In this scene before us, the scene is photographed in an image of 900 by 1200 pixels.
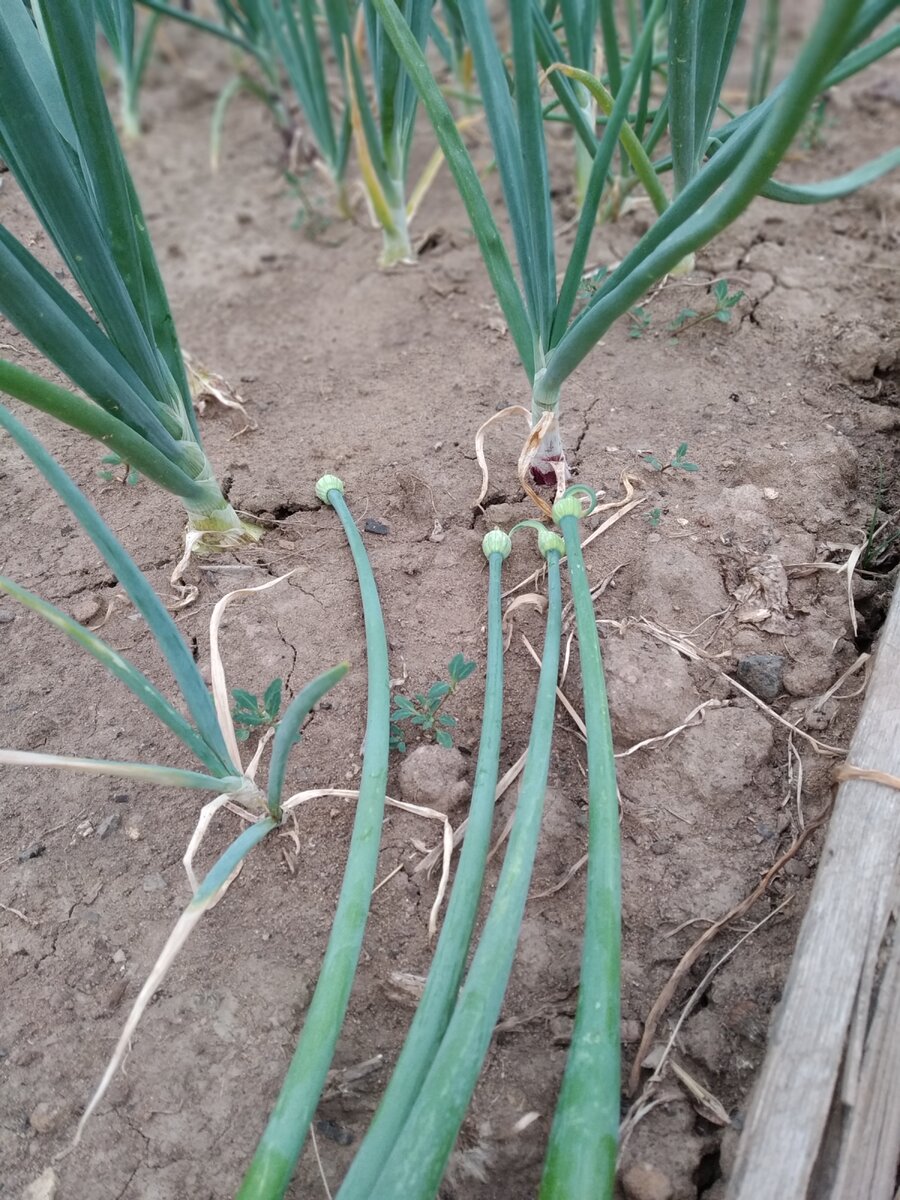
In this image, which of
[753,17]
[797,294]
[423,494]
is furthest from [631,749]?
[753,17]

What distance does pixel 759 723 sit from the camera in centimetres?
114

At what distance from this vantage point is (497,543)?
126cm

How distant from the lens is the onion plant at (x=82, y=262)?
920mm

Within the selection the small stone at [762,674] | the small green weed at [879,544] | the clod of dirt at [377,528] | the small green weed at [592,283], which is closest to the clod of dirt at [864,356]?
the small green weed at [879,544]

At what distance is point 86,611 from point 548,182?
930mm

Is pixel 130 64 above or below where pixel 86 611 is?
above

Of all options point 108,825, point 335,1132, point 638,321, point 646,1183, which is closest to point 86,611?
point 108,825

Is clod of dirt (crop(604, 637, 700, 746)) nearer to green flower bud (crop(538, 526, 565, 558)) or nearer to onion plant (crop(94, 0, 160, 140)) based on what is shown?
green flower bud (crop(538, 526, 565, 558))

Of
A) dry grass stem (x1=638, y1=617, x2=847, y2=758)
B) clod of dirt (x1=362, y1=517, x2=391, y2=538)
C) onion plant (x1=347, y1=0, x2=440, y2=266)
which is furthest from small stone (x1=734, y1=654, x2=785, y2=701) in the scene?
onion plant (x1=347, y1=0, x2=440, y2=266)

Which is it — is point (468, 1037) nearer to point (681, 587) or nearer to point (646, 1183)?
point (646, 1183)

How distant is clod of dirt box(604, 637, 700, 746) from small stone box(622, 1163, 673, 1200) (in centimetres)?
48

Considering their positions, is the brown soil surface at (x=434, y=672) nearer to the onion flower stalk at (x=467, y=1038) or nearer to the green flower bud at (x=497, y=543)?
the green flower bud at (x=497, y=543)

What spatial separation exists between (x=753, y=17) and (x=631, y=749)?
3058 millimetres

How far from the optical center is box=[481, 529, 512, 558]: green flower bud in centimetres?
125
